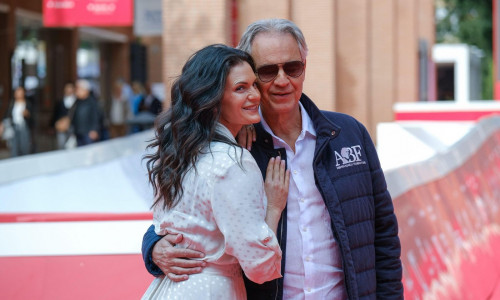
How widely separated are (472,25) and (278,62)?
5336cm

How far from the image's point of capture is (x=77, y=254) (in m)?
4.16

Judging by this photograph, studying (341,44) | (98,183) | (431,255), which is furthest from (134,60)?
(431,255)

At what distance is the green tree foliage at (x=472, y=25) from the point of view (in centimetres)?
5347

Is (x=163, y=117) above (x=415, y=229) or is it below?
above

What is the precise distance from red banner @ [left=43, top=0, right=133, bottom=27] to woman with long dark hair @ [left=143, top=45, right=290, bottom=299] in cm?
1365

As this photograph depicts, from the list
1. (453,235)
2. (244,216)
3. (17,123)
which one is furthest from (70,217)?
(17,123)

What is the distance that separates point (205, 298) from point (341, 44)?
20.5m

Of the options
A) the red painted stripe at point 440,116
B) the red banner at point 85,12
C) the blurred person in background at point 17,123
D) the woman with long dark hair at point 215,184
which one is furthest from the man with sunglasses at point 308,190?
the red painted stripe at point 440,116

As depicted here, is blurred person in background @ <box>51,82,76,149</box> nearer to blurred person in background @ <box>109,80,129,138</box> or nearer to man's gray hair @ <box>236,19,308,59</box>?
blurred person in background @ <box>109,80,129,138</box>

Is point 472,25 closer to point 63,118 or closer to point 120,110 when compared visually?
point 120,110

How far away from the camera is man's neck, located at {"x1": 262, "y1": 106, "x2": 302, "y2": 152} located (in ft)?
10.1

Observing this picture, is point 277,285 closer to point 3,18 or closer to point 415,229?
point 415,229

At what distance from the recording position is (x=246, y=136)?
9.85 feet

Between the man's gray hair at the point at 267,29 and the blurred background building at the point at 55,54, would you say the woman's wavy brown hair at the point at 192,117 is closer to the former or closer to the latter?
the man's gray hair at the point at 267,29
